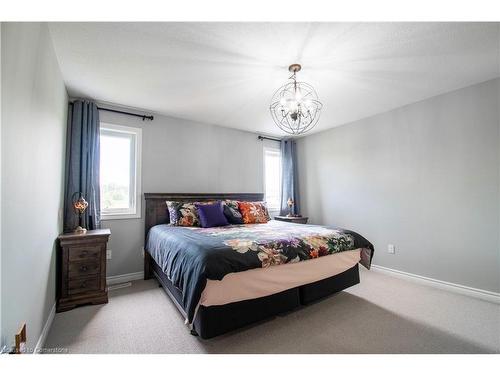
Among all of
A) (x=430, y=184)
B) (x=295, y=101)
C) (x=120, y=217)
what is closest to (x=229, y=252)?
(x=295, y=101)

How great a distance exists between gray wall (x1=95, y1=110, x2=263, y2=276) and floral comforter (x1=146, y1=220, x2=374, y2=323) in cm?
80

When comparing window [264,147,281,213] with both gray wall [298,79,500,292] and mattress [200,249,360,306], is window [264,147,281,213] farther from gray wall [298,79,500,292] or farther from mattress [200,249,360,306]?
mattress [200,249,360,306]

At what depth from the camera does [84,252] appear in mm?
2283

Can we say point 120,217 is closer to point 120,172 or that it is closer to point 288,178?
point 120,172

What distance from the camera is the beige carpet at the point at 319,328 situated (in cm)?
163

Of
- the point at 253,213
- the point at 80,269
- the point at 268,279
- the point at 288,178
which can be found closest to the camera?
the point at 268,279

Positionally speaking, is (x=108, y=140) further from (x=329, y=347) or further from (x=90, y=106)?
(x=329, y=347)

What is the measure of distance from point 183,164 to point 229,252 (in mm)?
2222

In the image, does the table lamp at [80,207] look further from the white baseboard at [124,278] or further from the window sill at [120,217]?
the white baseboard at [124,278]

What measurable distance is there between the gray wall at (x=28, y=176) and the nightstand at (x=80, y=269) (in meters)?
0.12

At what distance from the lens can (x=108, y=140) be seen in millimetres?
3078

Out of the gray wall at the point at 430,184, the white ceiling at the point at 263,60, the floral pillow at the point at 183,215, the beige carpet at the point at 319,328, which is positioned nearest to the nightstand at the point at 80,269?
the beige carpet at the point at 319,328

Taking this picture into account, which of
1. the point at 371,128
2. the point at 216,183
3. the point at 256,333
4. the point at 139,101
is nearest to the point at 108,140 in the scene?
the point at 139,101

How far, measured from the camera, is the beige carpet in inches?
64.3
